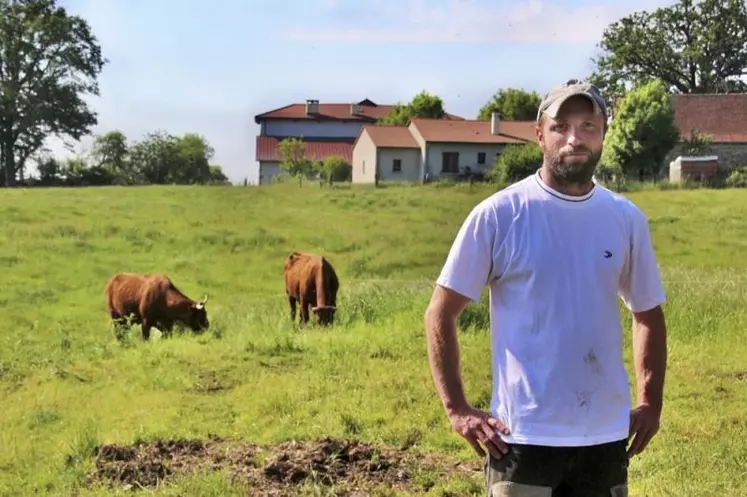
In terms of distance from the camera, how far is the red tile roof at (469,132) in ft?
200

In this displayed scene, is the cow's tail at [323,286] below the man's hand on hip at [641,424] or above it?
below

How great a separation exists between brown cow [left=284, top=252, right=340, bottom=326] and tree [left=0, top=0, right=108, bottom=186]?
48.6 metres

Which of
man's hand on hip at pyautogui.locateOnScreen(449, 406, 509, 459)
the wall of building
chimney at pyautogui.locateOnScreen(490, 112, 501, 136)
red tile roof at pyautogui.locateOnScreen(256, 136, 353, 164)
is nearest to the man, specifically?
man's hand on hip at pyautogui.locateOnScreen(449, 406, 509, 459)

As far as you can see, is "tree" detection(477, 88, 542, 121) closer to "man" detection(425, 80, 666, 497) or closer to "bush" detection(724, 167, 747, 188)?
"bush" detection(724, 167, 747, 188)

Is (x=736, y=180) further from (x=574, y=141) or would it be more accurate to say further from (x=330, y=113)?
(x=330, y=113)

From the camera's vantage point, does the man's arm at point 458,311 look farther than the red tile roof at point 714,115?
No

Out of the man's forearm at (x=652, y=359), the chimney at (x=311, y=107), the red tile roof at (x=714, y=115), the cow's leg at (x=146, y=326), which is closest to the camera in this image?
the man's forearm at (x=652, y=359)

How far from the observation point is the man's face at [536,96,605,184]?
3219 millimetres

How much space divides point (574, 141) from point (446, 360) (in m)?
0.94

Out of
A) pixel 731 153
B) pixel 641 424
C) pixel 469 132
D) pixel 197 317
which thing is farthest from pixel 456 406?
pixel 469 132

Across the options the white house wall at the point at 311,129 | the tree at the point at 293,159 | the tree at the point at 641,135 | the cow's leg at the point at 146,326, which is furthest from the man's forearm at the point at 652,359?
the white house wall at the point at 311,129

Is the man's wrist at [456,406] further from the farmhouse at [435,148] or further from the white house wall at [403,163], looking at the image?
the white house wall at [403,163]

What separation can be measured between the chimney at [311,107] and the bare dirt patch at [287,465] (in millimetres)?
80650

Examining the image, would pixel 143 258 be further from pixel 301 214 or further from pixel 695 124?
pixel 695 124
